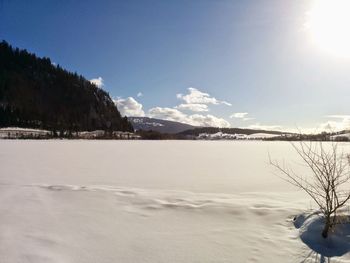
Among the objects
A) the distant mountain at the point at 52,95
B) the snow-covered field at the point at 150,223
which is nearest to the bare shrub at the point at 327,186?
the snow-covered field at the point at 150,223

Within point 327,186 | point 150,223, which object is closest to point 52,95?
point 150,223

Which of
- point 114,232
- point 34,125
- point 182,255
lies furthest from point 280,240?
point 34,125

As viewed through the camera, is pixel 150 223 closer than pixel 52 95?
Yes

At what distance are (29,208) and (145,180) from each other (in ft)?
12.3

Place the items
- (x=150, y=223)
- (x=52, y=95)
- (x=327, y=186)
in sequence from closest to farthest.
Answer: (x=327, y=186) → (x=150, y=223) → (x=52, y=95)

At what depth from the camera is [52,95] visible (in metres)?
123

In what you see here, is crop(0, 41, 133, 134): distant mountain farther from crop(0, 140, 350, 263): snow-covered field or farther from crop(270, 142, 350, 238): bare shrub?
crop(270, 142, 350, 238): bare shrub

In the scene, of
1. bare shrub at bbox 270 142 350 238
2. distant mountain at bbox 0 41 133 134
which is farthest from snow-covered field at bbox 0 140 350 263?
distant mountain at bbox 0 41 133 134

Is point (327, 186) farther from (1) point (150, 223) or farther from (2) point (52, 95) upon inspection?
(2) point (52, 95)

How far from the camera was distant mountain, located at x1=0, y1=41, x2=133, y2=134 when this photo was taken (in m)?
104

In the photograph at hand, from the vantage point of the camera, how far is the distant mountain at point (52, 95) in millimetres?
103812

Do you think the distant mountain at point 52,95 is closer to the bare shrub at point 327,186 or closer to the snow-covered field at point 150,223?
the snow-covered field at point 150,223

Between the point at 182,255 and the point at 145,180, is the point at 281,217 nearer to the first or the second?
the point at 182,255

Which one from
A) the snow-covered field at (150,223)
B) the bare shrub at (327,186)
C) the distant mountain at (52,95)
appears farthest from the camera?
the distant mountain at (52,95)
